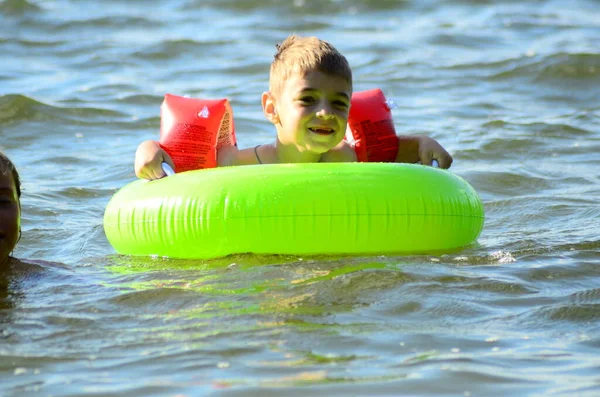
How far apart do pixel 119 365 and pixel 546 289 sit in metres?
2.09

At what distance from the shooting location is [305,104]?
218 inches

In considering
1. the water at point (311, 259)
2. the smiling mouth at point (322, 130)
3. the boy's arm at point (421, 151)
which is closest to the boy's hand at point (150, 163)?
the water at point (311, 259)

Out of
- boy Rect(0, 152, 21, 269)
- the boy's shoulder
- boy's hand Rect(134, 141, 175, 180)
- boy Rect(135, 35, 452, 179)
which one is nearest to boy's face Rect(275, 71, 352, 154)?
boy Rect(135, 35, 452, 179)

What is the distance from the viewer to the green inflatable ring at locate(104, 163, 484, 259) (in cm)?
503

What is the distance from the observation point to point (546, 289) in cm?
478

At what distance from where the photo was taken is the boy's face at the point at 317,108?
550 centimetres

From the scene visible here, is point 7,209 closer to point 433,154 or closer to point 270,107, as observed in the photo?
point 270,107

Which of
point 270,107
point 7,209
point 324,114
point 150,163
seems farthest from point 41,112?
point 7,209

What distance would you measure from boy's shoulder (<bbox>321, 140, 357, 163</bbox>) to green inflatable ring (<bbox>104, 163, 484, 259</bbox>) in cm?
80

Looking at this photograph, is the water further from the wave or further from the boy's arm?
the boy's arm

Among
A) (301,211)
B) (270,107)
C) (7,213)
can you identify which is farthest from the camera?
(270,107)

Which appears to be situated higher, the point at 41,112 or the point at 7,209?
the point at 7,209

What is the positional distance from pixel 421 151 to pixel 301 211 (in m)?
1.26

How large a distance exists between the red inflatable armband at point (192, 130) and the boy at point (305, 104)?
0.27 feet
